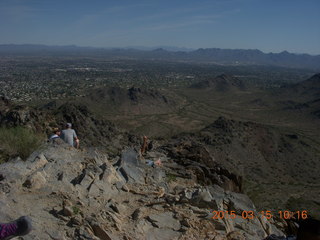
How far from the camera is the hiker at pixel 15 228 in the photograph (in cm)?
524

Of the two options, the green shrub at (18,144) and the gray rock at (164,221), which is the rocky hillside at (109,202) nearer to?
the gray rock at (164,221)

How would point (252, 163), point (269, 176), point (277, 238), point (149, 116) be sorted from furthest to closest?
point (149, 116) → point (252, 163) → point (269, 176) → point (277, 238)

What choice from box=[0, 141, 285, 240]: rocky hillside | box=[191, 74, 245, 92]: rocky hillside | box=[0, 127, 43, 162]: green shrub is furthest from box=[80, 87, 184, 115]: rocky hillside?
box=[0, 141, 285, 240]: rocky hillside

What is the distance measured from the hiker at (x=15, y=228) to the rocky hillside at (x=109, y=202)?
0.57 metres

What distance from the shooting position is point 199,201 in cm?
A: 844

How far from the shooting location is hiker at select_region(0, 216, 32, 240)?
17.2ft

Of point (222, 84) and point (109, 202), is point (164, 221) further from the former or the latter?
point (222, 84)

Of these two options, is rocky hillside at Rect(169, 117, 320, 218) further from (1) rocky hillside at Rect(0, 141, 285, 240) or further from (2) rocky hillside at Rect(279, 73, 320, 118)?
(2) rocky hillside at Rect(279, 73, 320, 118)

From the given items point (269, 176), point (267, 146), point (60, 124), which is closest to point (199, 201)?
point (60, 124)

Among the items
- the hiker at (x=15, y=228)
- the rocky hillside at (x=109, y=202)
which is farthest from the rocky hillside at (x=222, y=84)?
the hiker at (x=15, y=228)

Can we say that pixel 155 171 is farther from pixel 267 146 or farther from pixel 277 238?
pixel 267 146

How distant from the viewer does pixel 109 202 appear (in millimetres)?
7875

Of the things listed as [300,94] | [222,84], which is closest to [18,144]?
[300,94]

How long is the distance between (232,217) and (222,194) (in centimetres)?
125
